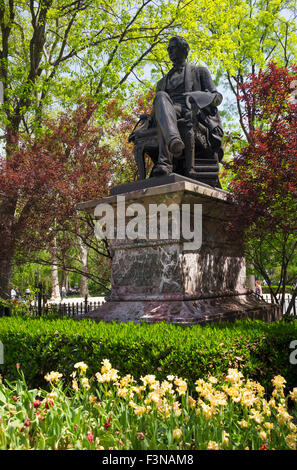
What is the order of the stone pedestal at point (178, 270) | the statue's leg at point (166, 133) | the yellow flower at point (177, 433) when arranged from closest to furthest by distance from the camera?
the yellow flower at point (177, 433) < the stone pedestal at point (178, 270) < the statue's leg at point (166, 133)

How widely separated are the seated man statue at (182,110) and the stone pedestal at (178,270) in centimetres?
51

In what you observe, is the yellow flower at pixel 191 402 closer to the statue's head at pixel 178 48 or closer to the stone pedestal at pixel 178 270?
the stone pedestal at pixel 178 270

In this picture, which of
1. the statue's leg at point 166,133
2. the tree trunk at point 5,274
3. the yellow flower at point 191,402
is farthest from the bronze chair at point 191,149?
the tree trunk at point 5,274

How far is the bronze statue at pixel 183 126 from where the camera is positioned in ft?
16.7

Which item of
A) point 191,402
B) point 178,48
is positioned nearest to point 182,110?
point 178,48

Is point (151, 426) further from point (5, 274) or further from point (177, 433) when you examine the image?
point (5, 274)

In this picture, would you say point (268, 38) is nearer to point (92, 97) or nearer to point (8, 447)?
point (92, 97)

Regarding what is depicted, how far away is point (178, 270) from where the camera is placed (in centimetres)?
457

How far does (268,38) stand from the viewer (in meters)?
18.0

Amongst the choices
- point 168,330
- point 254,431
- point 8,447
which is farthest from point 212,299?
point 8,447

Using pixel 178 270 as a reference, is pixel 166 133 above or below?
above

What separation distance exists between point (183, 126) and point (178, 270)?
216cm

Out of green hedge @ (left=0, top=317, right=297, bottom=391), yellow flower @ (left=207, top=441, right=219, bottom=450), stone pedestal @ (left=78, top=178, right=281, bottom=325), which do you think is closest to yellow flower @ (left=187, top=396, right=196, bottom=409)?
yellow flower @ (left=207, top=441, right=219, bottom=450)

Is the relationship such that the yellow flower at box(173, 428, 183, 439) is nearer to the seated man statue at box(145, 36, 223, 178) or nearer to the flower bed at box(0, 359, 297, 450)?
the flower bed at box(0, 359, 297, 450)
